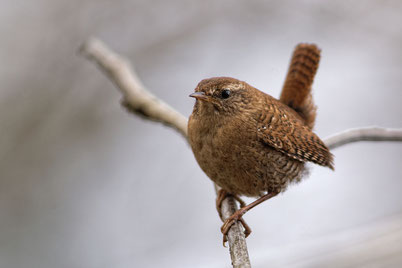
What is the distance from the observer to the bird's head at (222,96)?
8.30ft

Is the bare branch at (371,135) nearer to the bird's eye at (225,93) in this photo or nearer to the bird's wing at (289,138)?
Answer: the bird's wing at (289,138)

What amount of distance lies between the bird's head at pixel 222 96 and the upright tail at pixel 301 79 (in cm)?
63

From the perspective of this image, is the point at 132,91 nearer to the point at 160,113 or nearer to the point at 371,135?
the point at 160,113

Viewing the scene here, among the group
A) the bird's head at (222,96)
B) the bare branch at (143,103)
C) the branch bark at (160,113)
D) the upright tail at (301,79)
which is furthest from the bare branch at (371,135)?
the bare branch at (143,103)

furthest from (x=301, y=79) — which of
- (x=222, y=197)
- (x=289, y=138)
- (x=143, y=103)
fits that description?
(x=143, y=103)

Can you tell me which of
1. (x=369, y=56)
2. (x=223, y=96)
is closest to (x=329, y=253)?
(x=223, y=96)

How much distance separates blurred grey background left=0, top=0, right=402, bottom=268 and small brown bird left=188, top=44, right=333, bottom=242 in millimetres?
1504

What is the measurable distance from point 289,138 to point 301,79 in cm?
61

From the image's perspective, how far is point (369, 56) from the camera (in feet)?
16.3

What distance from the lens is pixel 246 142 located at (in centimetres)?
263

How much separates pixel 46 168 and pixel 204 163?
2.83 meters

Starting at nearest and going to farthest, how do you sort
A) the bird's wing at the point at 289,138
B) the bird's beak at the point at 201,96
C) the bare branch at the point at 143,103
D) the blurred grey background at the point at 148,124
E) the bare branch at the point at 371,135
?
the bare branch at the point at 143,103, the bird's beak at the point at 201,96, the bird's wing at the point at 289,138, the bare branch at the point at 371,135, the blurred grey background at the point at 148,124

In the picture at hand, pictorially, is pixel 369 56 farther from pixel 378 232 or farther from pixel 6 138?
pixel 6 138

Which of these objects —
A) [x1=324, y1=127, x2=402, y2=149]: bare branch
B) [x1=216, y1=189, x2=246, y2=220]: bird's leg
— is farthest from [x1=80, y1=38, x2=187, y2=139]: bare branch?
[x1=324, y1=127, x2=402, y2=149]: bare branch
